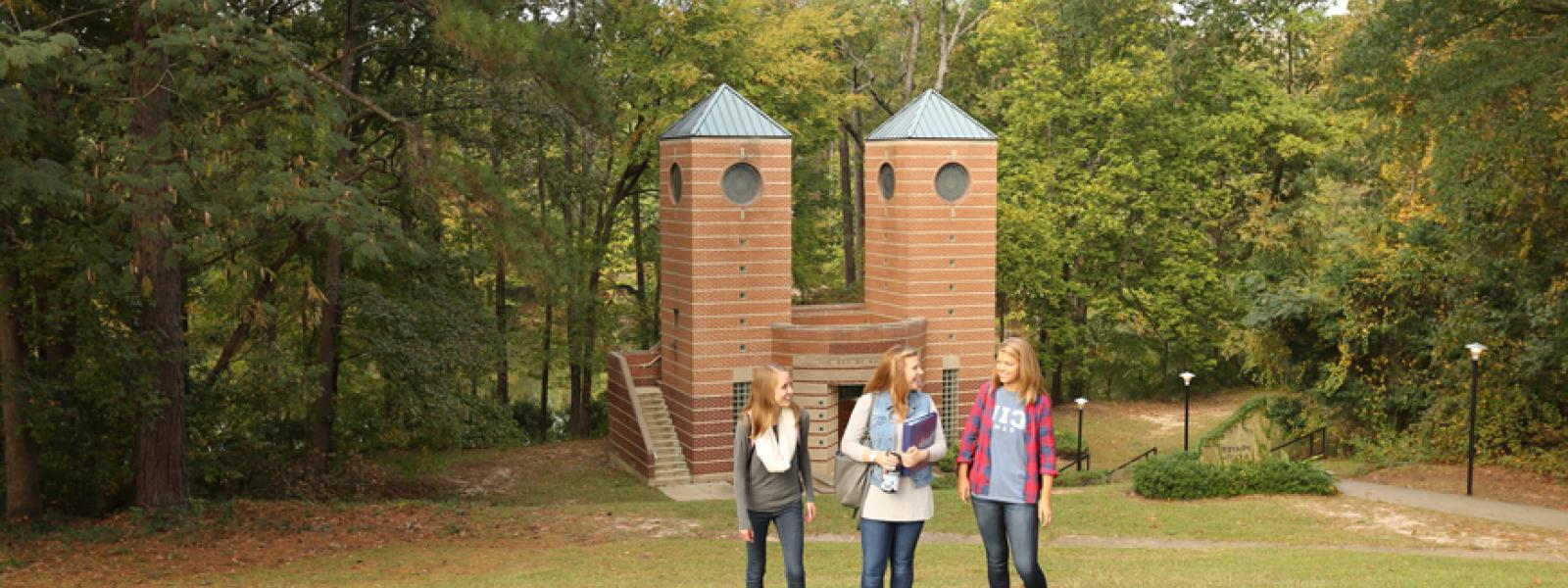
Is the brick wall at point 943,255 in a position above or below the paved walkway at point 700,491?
above

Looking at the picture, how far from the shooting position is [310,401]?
1051 inches

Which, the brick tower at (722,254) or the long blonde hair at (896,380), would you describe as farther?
the brick tower at (722,254)

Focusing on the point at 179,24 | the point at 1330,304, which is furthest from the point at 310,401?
the point at 1330,304

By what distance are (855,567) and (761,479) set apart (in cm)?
601

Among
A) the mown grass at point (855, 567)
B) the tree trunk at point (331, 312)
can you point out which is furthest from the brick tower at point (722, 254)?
the mown grass at point (855, 567)

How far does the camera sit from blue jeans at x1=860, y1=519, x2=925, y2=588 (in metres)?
8.37

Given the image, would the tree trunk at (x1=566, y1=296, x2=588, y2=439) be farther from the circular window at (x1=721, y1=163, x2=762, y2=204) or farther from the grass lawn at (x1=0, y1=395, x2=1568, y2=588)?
the grass lawn at (x1=0, y1=395, x2=1568, y2=588)

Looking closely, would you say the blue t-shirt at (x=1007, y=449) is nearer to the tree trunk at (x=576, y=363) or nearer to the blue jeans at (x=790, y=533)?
the blue jeans at (x=790, y=533)

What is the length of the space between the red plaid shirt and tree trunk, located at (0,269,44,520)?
45.6 feet

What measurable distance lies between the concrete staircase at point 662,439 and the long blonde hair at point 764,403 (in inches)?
786

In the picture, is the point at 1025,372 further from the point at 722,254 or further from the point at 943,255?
the point at 943,255

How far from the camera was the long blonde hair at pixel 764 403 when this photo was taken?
851 cm

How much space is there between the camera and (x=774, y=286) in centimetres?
2859

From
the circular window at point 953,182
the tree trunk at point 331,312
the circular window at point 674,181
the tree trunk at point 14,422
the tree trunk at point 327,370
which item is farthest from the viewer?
the circular window at point 953,182
